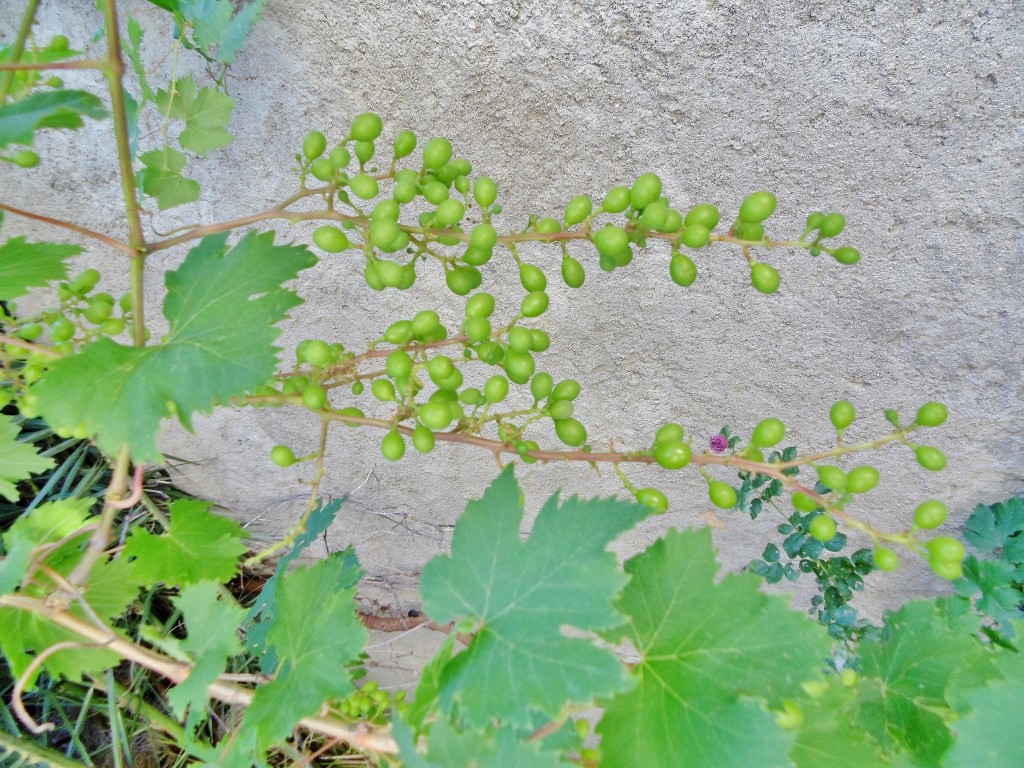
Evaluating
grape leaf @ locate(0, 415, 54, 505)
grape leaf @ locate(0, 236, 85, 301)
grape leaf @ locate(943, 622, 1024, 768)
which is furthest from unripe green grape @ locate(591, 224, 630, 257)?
grape leaf @ locate(0, 415, 54, 505)

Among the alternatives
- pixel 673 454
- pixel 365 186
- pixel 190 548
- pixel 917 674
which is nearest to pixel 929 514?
pixel 673 454

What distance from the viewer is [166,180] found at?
129cm

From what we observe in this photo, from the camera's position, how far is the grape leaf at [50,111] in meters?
0.82

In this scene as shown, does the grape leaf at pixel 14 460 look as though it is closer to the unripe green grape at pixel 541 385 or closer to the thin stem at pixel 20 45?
the thin stem at pixel 20 45

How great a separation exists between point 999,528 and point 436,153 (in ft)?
5.72

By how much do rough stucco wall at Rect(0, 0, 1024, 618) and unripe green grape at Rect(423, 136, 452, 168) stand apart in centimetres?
42

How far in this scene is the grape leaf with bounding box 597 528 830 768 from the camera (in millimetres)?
827

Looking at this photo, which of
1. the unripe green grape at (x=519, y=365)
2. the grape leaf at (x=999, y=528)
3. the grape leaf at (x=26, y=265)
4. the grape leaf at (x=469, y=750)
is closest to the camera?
the grape leaf at (x=469, y=750)

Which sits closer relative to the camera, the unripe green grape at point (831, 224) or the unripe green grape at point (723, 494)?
the unripe green grape at point (831, 224)

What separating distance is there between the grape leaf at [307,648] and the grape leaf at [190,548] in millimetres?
263

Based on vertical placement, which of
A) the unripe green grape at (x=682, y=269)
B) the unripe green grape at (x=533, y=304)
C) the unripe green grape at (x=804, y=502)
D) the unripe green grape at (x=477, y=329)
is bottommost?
the unripe green grape at (x=804, y=502)

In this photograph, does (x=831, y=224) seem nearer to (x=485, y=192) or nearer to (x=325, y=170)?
(x=485, y=192)

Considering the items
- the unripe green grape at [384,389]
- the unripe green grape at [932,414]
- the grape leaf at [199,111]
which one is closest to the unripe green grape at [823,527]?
the unripe green grape at [932,414]

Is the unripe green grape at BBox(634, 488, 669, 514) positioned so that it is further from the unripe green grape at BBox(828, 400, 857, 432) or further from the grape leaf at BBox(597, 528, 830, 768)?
the unripe green grape at BBox(828, 400, 857, 432)
